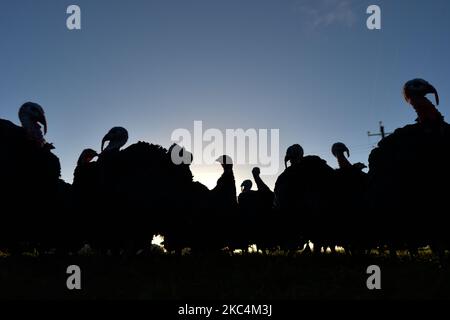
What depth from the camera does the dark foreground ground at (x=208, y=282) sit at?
4.89 meters

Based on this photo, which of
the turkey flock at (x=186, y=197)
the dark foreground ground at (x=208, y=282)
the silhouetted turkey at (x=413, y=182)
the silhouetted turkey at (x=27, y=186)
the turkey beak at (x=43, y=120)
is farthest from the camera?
the turkey beak at (x=43, y=120)

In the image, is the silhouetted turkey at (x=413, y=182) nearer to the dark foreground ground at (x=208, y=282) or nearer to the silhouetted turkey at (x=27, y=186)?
the dark foreground ground at (x=208, y=282)

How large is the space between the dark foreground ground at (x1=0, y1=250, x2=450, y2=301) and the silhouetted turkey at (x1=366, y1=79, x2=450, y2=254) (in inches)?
26.9

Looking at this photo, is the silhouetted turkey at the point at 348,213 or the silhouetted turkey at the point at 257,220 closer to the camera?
the silhouetted turkey at the point at 348,213

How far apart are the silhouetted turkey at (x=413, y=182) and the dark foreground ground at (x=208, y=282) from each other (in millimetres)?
684

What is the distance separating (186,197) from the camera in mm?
8266

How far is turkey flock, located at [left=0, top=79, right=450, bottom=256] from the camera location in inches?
245

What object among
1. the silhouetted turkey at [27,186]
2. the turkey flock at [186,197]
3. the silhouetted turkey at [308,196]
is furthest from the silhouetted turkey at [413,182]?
the silhouetted turkey at [27,186]

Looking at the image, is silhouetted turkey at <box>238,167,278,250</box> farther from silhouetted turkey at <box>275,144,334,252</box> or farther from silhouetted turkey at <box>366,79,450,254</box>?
silhouetted turkey at <box>366,79,450,254</box>

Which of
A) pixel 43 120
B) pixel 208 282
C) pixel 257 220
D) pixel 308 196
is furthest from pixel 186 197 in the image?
pixel 257 220

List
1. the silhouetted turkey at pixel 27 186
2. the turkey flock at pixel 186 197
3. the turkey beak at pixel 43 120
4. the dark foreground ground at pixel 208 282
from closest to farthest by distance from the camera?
the dark foreground ground at pixel 208 282 < the turkey flock at pixel 186 197 < the silhouetted turkey at pixel 27 186 < the turkey beak at pixel 43 120

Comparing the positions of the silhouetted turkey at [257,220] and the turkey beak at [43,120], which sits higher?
the turkey beak at [43,120]

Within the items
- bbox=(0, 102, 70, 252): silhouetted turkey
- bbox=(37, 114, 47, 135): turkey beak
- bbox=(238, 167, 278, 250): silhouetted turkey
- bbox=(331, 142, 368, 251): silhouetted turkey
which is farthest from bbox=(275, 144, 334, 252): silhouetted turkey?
bbox=(37, 114, 47, 135): turkey beak
